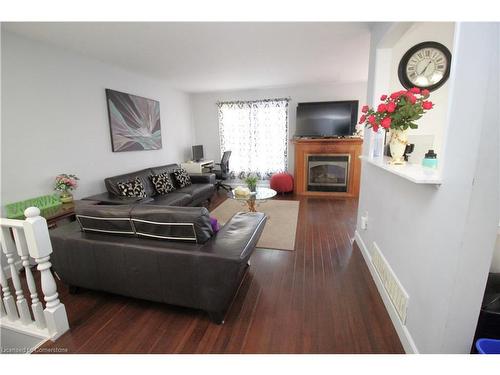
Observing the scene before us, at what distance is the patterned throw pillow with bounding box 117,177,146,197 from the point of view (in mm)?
3223

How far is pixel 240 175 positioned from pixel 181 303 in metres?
4.40

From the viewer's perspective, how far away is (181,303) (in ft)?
5.41

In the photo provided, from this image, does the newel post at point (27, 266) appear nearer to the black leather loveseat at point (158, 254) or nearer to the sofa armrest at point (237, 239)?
the black leather loveseat at point (158, 254)

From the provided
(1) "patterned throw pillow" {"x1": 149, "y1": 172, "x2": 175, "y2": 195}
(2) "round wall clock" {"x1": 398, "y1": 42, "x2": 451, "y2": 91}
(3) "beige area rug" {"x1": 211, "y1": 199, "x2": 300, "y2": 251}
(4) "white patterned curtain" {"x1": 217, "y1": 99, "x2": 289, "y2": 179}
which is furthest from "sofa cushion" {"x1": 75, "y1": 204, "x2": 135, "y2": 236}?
(4) "white patterned curtain" {"x1": 217, "y1": 99, "x2": 289, "y2": 179}

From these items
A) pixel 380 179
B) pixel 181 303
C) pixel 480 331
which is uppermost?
pixel 380 179

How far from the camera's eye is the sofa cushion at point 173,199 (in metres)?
3.32

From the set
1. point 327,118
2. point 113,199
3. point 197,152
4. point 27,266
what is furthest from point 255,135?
point 27,266

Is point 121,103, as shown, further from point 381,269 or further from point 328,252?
point 381,269

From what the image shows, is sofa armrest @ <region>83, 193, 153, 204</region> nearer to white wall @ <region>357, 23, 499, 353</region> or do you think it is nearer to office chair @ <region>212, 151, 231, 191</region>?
office chair @ <region>212, 151, 231, 191</region>

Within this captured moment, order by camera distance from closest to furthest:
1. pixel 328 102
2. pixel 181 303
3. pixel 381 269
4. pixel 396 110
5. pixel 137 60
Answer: pixel 396 110, pixel 181 303, pixel 381 269, pixel 137 60, pixel 328 102

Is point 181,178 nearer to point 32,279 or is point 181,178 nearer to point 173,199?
point 173,199

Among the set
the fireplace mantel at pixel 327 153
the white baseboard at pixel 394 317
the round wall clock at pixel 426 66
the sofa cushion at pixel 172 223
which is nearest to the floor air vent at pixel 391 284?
the white baseboard at pixel 394 317
